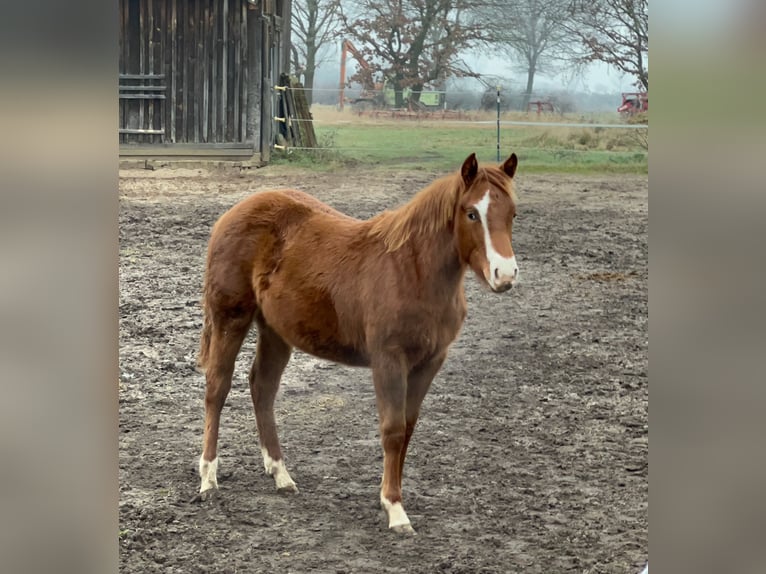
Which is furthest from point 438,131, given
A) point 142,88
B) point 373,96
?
point 142,88

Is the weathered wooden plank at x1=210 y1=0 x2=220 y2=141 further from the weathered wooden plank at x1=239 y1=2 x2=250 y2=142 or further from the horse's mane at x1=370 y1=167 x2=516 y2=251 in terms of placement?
the horse's mane at x1=370 y1=167 x2=516 y2=251

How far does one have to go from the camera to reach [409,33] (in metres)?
1.95

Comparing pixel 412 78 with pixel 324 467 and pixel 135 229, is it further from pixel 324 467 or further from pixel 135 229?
pixel 324 467

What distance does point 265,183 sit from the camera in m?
2.01

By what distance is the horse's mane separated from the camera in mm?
1748

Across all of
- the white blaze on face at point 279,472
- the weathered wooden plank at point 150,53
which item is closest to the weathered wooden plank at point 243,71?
the weathered wooden plank at point 150,53

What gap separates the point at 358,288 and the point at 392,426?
0.33 metres

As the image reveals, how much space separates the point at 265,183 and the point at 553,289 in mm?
764

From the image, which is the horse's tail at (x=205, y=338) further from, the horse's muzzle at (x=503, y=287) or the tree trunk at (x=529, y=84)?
the tree trunk at (x=529, y=84)

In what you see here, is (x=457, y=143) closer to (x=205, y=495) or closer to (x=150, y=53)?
(x=150, y=53)

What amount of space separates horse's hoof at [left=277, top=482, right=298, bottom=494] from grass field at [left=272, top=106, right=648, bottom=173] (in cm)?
78

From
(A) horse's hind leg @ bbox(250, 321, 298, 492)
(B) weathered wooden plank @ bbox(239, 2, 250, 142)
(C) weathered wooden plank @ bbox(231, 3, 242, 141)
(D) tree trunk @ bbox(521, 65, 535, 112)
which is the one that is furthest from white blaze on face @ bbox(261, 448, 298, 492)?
(D) tree trunk @ bbox(521, 65, 535, 112)

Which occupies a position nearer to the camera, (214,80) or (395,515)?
(395,515)
